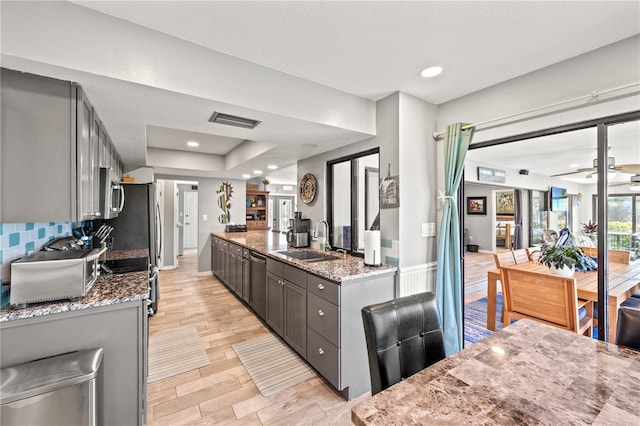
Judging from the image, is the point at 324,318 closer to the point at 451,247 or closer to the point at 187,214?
the point at 451,247

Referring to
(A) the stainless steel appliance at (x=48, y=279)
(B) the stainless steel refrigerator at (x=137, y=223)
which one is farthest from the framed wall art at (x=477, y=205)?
(A) the stainless steel appliance at (x=48, y=279)

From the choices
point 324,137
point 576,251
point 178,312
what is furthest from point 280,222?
point 576,251

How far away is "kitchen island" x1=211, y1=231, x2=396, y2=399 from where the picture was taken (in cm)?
204

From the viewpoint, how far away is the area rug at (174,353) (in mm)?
2381

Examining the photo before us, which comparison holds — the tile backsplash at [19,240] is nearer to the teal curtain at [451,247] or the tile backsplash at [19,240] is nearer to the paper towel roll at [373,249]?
the paper towel roll at [373,249]

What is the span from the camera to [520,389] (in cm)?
95

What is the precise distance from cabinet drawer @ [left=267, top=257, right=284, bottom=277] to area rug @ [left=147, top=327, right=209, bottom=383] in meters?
1.01

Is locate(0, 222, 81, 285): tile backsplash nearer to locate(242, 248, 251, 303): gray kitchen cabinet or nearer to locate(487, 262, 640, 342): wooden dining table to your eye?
locate(242, 248, 251, 303): gray kitchen cabinet

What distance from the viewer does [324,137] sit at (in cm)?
280

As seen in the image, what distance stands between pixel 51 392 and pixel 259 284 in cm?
218

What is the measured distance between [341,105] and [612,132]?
194cm

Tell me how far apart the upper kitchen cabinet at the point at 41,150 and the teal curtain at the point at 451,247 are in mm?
2662

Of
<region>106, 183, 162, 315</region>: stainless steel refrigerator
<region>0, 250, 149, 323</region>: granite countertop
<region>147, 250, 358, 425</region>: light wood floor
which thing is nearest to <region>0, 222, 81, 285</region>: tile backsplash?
<region>0, 250, 149, 323</region>: granite countertop

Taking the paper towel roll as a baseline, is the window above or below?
above
